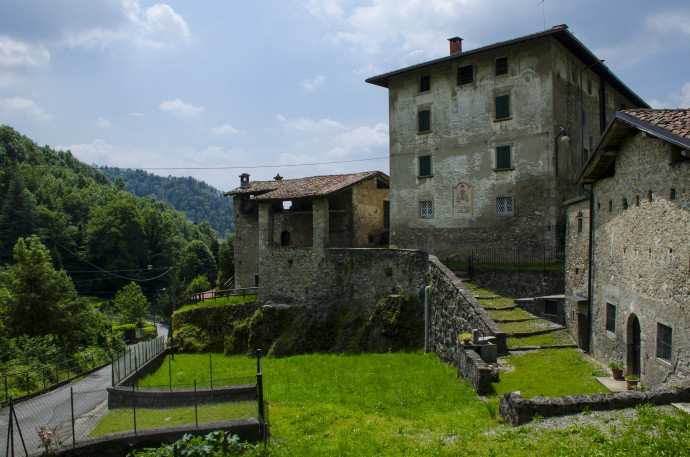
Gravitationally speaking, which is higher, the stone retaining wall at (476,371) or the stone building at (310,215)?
the stone building at (310,215)

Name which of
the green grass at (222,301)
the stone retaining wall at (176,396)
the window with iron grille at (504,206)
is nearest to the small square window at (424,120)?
the window with iron grille at (504,206)

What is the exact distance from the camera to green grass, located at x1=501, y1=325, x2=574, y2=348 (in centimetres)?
1362

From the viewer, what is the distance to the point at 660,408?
7699mm

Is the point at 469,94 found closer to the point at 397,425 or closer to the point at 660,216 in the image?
the point at 660,216

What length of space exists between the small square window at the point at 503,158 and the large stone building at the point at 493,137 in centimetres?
5

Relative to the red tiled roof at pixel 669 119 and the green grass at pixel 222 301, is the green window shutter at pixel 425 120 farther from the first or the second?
the red tiled roof at pixel 669 119

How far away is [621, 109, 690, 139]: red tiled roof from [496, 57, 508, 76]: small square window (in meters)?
13.5

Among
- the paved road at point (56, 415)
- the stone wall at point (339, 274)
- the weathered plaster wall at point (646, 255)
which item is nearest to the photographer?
the weathered plaster wall at point (646, 255)

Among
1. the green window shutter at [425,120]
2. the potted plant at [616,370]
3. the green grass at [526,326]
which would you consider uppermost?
the green window shutter at [425,120]

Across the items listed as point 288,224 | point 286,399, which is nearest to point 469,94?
point 288,224

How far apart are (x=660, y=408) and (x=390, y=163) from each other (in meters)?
20.1

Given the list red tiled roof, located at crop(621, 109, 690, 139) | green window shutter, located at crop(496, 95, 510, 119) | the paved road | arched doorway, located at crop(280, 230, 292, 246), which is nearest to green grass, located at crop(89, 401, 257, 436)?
the paved road

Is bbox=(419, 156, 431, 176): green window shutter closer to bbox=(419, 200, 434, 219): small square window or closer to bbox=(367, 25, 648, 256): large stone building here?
bbox=(367, 25, 648, 256): large stone building

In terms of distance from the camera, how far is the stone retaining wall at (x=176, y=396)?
12.8 meters
